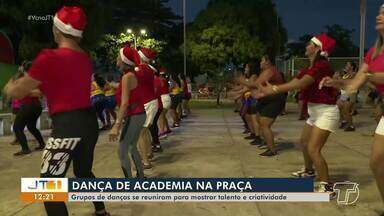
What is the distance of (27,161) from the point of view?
8.74 meters

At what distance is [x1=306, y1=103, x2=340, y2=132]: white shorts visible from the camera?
5.87m

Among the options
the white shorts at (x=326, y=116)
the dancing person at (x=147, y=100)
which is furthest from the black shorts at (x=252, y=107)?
the white shorts at (x=326, y=116)

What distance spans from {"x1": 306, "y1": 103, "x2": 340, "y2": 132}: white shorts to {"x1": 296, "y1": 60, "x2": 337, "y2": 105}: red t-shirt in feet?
0.20

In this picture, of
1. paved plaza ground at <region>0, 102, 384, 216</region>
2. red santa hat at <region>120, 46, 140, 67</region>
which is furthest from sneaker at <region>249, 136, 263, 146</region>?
red santa hat at <region>120, 46, 140, 67</region>

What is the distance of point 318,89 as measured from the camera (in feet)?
19.6

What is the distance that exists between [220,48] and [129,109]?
2929 cm

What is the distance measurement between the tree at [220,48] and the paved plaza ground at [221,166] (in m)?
20.8

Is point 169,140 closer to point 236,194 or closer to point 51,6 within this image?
point 236,194

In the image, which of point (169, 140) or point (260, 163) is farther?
point (169, 140)

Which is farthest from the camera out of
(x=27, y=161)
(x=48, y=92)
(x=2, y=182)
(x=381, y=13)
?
(x=27, y=161)

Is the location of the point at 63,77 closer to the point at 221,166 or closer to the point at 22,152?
the point at 221,166

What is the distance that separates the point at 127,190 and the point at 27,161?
5.83m

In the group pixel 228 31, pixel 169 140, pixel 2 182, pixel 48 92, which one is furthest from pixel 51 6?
pixel 48 92

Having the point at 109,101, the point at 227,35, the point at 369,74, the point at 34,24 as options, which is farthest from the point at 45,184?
the point at 227,35
